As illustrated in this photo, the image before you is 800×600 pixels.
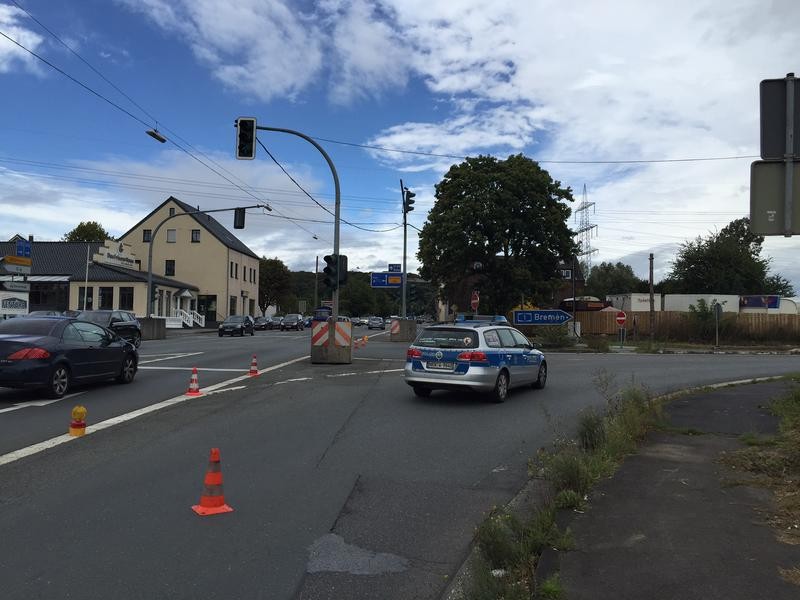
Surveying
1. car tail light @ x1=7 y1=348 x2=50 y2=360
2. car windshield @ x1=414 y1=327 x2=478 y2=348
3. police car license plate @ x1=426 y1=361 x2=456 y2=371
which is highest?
car windshield @ x1=414 y1=327 x2=478 y2=348

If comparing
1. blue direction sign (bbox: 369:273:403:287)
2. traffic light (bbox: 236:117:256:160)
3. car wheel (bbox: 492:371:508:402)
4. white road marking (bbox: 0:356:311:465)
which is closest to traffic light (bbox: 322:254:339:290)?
traffic light (bbox: 236:117:256:160)

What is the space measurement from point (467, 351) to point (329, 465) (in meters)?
5.16

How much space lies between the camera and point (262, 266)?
86.2 meters

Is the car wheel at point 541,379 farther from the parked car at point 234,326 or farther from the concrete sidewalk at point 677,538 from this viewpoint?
the parked car at point 234,326

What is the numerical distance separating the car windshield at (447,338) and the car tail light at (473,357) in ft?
0.56

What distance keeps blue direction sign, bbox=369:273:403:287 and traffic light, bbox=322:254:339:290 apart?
35554 mm

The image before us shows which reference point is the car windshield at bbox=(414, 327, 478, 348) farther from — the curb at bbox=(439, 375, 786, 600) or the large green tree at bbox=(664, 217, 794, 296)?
the large green tree at bbox=(664, 217, 794, 296)

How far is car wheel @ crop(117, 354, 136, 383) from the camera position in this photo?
13.3 metres

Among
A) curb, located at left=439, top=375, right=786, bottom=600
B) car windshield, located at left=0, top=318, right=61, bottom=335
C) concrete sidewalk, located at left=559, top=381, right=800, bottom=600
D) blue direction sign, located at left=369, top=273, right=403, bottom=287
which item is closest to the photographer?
concrete sidewalk, located at left=559, top=381, right=800, bottom=600

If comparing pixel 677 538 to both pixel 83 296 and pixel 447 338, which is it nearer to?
pixel 447 338

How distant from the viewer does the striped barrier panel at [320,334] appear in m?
18.9

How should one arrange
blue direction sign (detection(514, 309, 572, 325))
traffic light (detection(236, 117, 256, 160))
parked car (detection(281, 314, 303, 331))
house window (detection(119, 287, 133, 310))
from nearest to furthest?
traffic light (detection(236, 117, 256, 160)) → blue direction sign (detection(514, 309, 572, 325)) → house window (detection(119, 287, 133, 310)) → parked car (detection(281, 314, 303, 331))

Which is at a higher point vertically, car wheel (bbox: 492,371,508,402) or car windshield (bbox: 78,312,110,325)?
car windshield (bbox: 78,312,110,325)

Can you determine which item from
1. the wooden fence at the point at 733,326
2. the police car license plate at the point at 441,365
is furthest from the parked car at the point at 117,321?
the wooden fence at the point at 733,326
